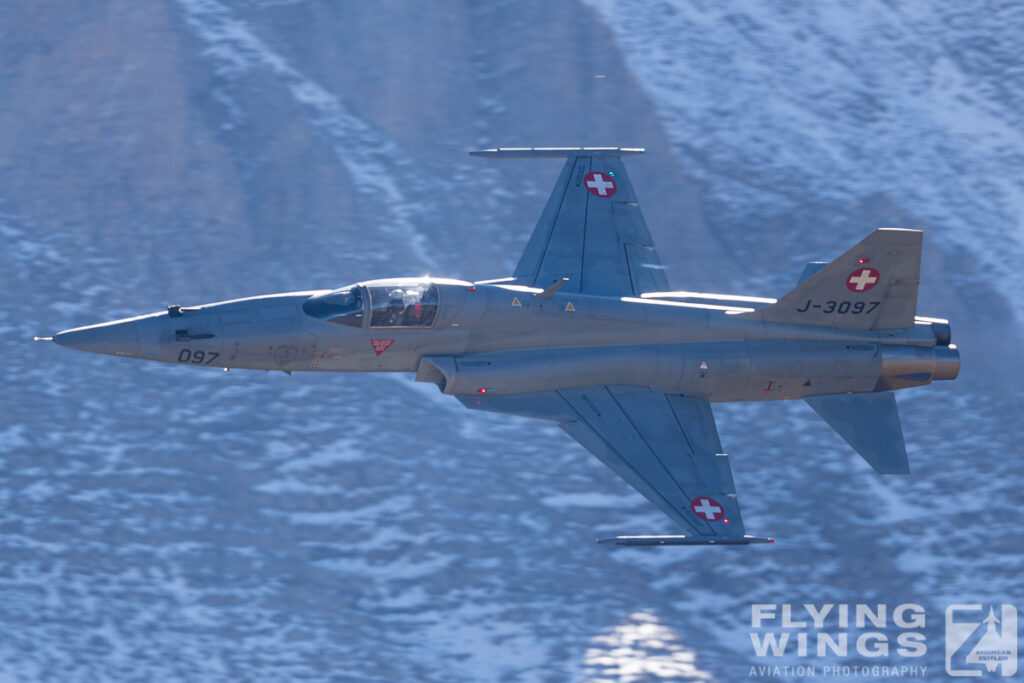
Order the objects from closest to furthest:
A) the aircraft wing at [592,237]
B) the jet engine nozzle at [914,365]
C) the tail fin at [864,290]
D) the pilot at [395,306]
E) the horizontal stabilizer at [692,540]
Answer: the horizontal stabilizer at [692,540]
the pilot at [395,306]
the tail fin at [864,290]
the jet engine nozzle at [914,365]
the aircraft wing at [592,237]

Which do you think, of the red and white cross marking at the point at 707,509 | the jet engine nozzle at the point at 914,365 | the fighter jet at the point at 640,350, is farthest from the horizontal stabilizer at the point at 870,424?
the red and white cross marking at the point at 707,509

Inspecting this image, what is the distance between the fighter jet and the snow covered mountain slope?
6.88m

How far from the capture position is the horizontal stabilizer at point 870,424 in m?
28.4

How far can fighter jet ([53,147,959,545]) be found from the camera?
26.6 meters

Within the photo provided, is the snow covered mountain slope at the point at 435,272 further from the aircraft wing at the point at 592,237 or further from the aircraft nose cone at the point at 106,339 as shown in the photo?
the aircraft nose cone at the point at 106,339

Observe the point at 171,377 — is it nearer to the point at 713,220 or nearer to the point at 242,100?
the point at 242,100

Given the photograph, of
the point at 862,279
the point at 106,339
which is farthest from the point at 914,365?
the point at 106,339

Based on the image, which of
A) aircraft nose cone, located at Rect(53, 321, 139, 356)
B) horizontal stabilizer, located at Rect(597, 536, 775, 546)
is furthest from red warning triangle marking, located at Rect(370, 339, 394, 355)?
horizontal stabilizer, located at Rect(597, 536, 775, 546)

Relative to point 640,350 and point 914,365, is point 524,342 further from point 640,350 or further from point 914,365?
point 914,365

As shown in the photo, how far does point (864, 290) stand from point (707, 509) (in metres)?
5.70

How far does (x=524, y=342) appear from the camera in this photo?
27812 mm

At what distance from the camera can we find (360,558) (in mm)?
34281

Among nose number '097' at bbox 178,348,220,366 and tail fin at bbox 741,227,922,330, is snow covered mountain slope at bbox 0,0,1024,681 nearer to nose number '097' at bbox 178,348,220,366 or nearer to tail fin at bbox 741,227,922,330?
tail fin at bbox 741,227,922,330

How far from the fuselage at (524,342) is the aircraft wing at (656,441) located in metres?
0.30
